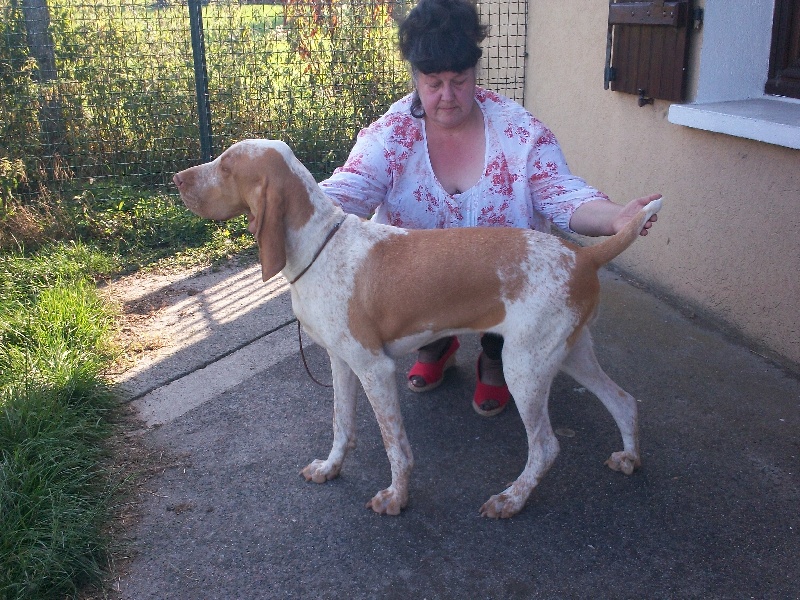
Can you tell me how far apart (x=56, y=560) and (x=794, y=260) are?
11.4 feet

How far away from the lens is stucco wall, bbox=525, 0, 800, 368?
3934 mm

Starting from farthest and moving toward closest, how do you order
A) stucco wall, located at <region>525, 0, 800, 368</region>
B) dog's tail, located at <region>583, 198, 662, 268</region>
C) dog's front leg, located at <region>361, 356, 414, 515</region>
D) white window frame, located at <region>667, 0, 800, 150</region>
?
1. white window frame, located at <region>667, 0, 800, 150</region>
2. stucco wall, located at <region>525, 0, 800, 368</region>
3. dog's front leg, located at <region>361, 356, 414, 515</region>
4. dog's tail, located at <region>583, 198, 662, 268</region>

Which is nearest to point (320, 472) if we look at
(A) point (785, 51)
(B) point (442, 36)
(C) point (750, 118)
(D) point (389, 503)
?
(D) point (389, 503)

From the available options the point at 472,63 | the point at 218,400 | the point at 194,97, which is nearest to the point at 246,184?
the point at 472,63

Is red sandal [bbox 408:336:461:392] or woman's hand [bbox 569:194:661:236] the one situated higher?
woman's hand [bbox 569:194:661:236]

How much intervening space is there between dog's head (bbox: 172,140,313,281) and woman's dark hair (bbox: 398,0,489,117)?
2.77 feet

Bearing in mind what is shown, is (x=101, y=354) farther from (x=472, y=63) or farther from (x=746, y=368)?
(x=746, y=368)

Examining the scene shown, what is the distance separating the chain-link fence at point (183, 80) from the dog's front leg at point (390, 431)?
4099mm

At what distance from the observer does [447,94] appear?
3.33 m

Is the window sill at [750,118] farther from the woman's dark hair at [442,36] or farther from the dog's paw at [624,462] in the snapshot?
the dog's paw at [624,462]

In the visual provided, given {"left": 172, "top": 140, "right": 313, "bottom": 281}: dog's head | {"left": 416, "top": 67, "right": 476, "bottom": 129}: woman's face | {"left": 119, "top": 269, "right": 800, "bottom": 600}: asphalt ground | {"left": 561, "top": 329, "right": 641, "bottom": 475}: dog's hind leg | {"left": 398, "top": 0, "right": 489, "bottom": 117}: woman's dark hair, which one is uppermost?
{"left": 398, "top": 0, "right": 489, "bottom": 117}: woman's dark hair

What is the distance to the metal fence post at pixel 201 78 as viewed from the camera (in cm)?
611

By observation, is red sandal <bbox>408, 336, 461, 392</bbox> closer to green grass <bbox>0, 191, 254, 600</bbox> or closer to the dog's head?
the dog's head

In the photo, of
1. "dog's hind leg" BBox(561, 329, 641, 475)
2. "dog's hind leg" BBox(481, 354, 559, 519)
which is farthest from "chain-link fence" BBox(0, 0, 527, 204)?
"dog's hind leg" BBox(481, 354, 559, 519)
